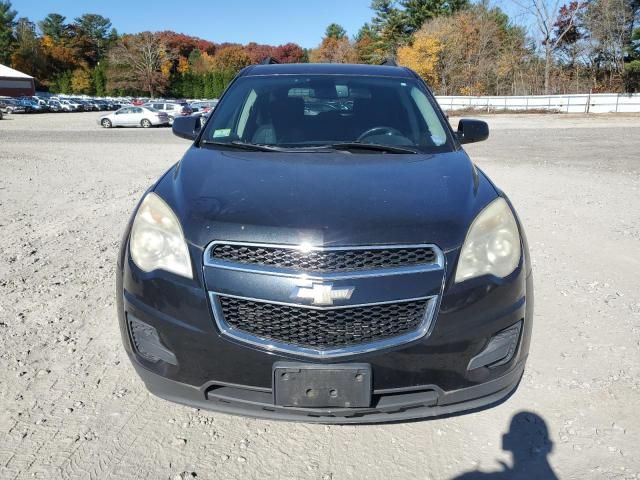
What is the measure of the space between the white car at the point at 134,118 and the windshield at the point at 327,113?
29444 millimetres

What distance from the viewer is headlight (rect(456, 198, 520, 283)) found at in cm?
215

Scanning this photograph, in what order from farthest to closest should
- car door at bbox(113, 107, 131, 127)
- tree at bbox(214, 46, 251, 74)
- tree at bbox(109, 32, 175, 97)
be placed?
tree at bbox(214, 46, 251, 74) → tree at bbox(109, 32, 175, 97) → car door at bbox(113, 107, 131, 127)

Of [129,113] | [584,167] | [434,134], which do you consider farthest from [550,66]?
[434,134]

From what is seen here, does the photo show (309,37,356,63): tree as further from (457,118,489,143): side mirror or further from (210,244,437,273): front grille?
(210,244,437,273): front grille

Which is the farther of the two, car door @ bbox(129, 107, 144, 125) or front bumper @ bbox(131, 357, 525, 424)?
car door @ bbox(129, 107, 144, 125)

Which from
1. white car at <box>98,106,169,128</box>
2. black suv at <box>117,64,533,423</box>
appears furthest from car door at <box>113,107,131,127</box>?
black suv at <box>117,64,533,423</box>

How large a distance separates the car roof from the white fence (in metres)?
34.3

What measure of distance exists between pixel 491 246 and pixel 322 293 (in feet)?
2.59

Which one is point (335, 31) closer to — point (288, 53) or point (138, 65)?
point (288, 53)

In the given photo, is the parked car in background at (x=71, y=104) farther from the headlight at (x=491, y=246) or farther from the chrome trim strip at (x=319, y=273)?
the headlight at (x=491, y=246)

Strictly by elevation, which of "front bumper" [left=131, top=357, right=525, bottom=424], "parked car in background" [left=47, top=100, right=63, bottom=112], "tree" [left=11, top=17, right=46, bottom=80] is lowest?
"front bumper" [left=131, top=357, right=525, bottom=424]

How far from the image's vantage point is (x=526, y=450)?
94.8 inches

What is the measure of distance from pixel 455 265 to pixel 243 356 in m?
0.91

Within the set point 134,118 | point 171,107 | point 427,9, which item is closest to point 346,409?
point 134,118
